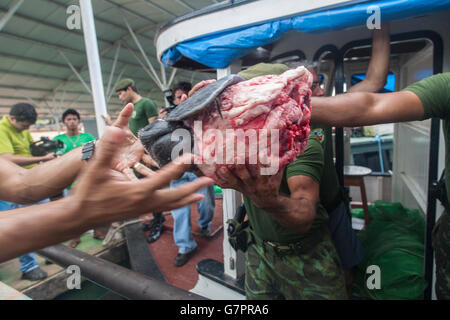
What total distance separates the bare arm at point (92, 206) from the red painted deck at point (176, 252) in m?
2.56

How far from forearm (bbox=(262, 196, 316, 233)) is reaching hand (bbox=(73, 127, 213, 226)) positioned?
0.50 metres

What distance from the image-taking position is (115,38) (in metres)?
10.5

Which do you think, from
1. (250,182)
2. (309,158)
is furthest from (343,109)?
(250,182)

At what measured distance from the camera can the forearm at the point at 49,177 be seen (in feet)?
3.82

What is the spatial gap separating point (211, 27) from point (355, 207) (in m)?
3.74

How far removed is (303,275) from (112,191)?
1.24m


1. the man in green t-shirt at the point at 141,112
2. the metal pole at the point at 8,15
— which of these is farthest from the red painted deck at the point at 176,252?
the metal pole at the point at 8,15

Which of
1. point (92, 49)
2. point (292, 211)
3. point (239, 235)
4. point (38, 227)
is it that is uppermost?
point (92, 49)

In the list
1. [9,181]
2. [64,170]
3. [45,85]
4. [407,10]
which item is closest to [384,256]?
[407,10]

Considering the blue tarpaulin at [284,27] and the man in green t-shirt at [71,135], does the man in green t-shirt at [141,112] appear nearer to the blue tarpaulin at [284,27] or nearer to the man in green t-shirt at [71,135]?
the man in green t-shirt at [71,135]

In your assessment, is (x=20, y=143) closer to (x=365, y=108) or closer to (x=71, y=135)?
(x=71, y=135)

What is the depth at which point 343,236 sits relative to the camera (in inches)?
73.6

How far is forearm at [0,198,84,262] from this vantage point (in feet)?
1.85

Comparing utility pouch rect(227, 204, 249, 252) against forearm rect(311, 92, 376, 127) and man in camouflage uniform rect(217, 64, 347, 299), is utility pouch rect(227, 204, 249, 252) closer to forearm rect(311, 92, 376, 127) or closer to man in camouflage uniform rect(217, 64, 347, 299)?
man in camouflage uniform rect(217, 64, 347, 299)
